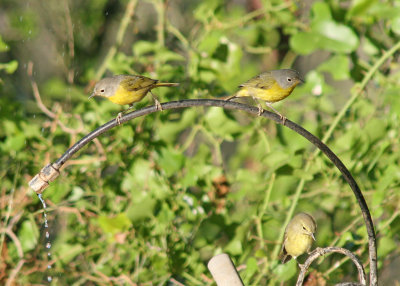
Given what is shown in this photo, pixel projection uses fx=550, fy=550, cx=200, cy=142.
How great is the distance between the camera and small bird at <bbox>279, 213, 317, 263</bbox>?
Result: 3.99 feet

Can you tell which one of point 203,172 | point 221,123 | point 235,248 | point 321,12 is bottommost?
point 235,248

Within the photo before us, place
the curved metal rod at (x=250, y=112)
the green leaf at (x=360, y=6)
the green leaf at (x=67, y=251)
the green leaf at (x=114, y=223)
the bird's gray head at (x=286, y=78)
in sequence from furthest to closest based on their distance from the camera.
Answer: the green leaf at (x=67, y=251), the green leaf at (x=114, y=223), the green leaf at (x=360, y=6), the bird's gray head at (x=286, y=78), the curved metal rod at (x=250, y=112)

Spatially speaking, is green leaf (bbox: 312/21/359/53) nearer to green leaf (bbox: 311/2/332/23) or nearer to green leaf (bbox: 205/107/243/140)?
green leaf (bbox: 311/2/332/23)

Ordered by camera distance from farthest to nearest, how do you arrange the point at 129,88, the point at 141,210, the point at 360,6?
the point at 141,210
the point at 360,6
the point at 129,88

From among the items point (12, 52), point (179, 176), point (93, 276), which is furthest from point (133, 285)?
point (12, 52)

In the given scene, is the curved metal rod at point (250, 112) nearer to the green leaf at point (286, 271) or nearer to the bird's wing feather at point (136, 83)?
the bird's wing feather at point (136, 83)

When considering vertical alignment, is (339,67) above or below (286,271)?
above

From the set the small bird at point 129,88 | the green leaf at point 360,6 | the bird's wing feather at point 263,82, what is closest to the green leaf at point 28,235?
the small bird at point 129,88

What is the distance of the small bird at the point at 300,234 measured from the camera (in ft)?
3.99

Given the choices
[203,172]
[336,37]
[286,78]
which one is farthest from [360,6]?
[203,172]

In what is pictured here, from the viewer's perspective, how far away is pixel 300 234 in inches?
48.8

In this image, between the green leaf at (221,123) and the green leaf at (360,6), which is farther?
the green leaf at (221,123)

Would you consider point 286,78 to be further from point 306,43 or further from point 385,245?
point 385,245

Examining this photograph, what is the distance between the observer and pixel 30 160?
1.82m
